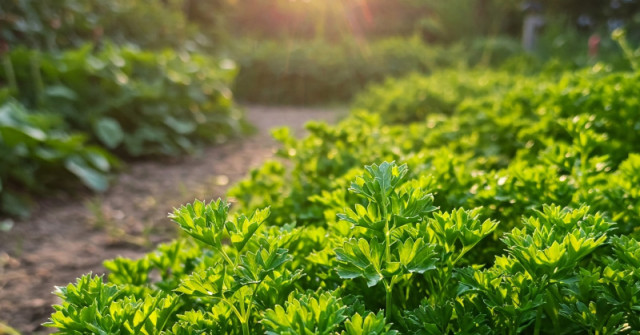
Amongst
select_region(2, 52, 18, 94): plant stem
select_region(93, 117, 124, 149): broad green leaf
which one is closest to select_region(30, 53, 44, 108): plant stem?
select_region(2, 52, 18, 94): plant stem

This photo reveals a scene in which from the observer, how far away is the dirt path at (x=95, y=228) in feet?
8.76

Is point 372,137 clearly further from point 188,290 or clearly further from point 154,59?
point 154,59

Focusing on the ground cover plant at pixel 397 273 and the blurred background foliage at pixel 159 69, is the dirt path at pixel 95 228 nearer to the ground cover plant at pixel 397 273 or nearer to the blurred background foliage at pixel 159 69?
the blurred background foliage at pixel 159 69

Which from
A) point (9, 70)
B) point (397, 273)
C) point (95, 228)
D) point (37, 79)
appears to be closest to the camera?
point (397, 273)

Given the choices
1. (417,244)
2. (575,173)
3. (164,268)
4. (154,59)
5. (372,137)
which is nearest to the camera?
(417,244)

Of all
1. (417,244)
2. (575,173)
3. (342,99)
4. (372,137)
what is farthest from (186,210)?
(342,99)

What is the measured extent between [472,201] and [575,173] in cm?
33

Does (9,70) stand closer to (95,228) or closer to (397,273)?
(95,228)

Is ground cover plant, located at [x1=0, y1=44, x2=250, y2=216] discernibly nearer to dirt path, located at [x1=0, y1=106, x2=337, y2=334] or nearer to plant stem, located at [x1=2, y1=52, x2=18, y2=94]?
plant stem, located at [x1=2, y1=52, x2=18, y2=94]

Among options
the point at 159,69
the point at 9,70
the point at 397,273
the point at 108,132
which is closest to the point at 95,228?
the point at 108,132

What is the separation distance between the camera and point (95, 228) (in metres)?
3.64

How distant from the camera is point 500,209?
1.54 m

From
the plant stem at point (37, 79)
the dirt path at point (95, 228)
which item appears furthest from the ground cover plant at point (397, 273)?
the plant stem at point (37, 79)

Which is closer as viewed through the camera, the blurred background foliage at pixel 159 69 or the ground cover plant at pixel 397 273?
the ground cover plant at pixel 397 273
